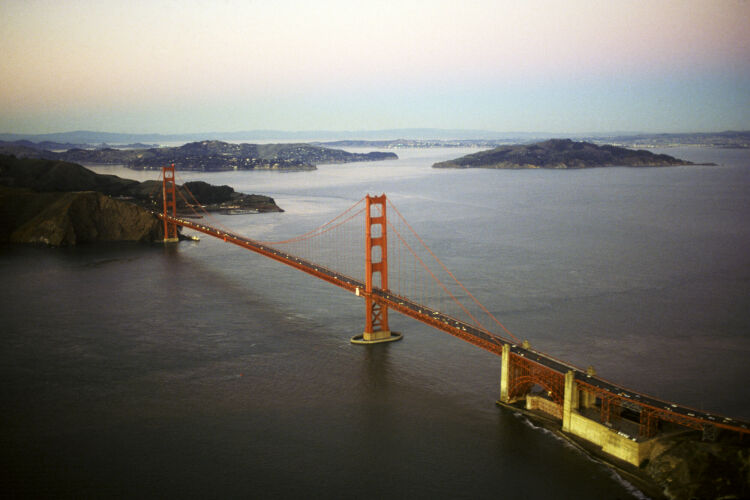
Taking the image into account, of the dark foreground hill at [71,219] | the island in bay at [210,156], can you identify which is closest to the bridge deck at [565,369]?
the dark foreground hill at [71,219]

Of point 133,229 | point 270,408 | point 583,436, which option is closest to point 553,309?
point 583,436

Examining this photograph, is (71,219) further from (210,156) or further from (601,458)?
(210,156)

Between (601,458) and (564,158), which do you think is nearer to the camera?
(601,458)

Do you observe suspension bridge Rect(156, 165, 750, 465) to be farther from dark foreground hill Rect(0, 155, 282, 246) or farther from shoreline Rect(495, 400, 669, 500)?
dark foreground hill Rect(0, 155, 282, 246)

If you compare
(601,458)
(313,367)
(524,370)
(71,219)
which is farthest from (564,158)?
(601,458)

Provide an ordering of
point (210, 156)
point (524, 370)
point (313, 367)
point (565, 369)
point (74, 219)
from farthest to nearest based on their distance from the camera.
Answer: point (210, 156) → point (74, 219) → point (313, 367) → point (524, 370) → point (565, 369)

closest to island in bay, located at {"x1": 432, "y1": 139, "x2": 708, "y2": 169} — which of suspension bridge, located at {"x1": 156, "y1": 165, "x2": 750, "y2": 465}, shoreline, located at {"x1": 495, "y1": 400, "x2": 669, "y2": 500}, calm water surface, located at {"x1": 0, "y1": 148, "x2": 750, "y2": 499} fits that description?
calm water surface, located at {"x1": 0, "y1": 148, "x2": 750, "y2": 499}

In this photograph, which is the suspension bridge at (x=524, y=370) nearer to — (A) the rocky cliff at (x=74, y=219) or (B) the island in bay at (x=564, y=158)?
(A) the rocky cliff at (x=74, y=219)
